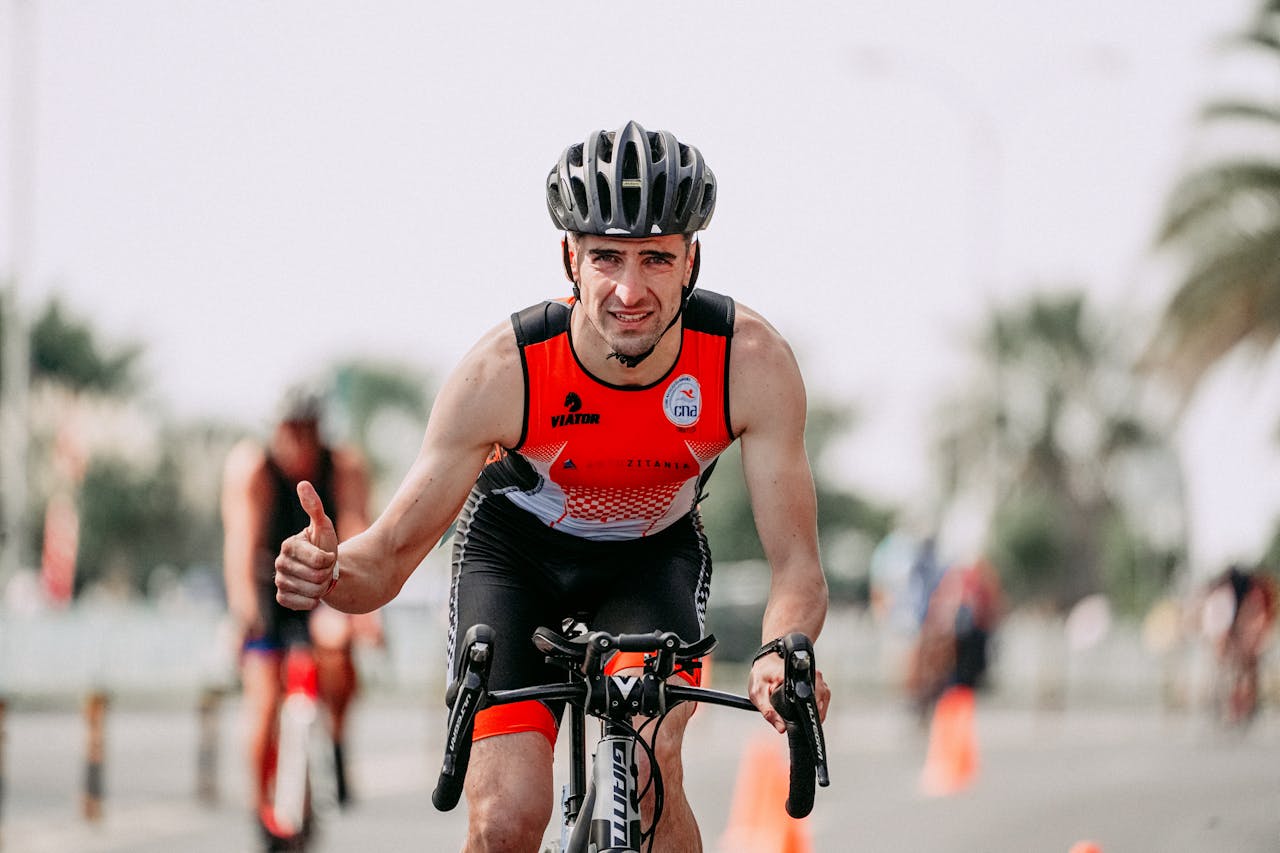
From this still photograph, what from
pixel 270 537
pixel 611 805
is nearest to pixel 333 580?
pixel 611 805

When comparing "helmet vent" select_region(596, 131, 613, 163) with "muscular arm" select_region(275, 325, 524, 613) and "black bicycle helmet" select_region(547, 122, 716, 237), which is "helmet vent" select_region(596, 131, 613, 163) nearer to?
"black bicycle helmet" select_region(547, 122, 716, 237)

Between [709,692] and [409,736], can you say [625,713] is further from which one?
[409,736]

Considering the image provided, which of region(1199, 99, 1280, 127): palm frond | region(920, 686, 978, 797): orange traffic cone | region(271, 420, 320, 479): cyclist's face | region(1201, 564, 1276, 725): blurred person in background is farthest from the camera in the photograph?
region(1201, 564, 1276, 725): blurred person in background

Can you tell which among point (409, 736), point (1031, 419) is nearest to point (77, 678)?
point (409, 736)

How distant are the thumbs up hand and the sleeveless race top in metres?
0.81

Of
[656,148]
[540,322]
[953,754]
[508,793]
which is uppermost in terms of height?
[656,148]

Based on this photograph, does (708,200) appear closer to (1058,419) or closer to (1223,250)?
(1223,250)

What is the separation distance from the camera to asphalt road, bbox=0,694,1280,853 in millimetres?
11250

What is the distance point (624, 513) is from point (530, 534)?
0.28 m

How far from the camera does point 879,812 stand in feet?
42.9

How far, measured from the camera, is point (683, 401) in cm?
512

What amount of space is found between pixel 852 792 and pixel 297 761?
592 cm

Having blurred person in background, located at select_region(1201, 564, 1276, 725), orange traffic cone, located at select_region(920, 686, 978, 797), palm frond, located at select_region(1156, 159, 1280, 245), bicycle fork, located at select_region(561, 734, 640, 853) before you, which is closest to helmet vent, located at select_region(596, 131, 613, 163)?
bicycle fork, located at select_region(561, 734, 640, 853)

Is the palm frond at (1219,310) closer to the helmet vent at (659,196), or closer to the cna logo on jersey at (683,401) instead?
the cna logo on jersey at (683,401)
